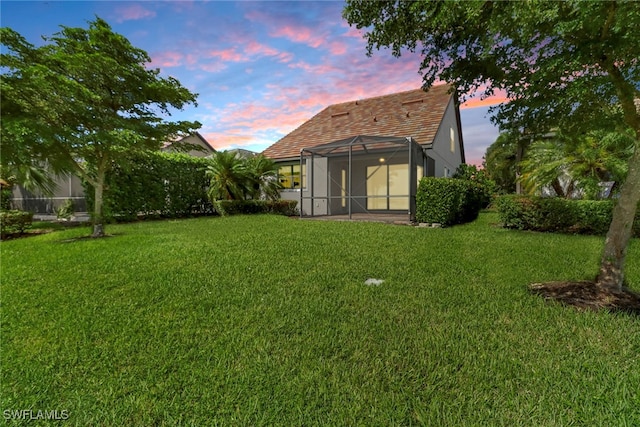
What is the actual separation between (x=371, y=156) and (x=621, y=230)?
1148 cm

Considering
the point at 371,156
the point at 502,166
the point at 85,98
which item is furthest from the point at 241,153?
the point at 502,166

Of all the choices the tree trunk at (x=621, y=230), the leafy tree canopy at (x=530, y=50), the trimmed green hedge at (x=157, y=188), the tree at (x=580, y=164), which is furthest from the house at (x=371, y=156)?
the tree trunk at (x=621, y=230)

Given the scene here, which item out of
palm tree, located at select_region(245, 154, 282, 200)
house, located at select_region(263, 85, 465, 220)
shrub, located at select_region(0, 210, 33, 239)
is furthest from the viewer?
palm tree, located at select_region(245, 154, 282, 200)

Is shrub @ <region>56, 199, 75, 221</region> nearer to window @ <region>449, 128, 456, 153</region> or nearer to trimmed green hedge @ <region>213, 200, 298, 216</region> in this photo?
trimmed green hedge @ <region>213, 200, 298, 216</region>

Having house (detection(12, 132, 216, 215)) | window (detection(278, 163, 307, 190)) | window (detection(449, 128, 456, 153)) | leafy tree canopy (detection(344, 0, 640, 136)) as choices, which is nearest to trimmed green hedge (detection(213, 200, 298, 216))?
window (detection(278, 163, 307, 190))

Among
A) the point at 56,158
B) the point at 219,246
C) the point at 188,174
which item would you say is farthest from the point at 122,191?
the point at 219,246

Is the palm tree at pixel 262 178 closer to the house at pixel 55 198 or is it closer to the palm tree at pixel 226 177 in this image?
the palm tree at pixel 226 177

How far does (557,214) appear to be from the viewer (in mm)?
8109

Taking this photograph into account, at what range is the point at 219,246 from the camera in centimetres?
642

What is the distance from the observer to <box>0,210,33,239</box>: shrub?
30.0ft

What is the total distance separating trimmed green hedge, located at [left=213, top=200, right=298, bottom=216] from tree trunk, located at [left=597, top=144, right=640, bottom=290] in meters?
12.4

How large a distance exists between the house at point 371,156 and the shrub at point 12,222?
9.79 metres

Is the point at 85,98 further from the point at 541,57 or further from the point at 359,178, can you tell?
the point at 359,178

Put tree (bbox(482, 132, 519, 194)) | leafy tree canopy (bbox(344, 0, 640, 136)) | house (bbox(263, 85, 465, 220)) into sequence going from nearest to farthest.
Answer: leafy tree canopy (bbox(344, 0, 640, 136)) → house (bbox(263, 85, 465, 220)) → tree (bbox(482, 132, 519, 194))
